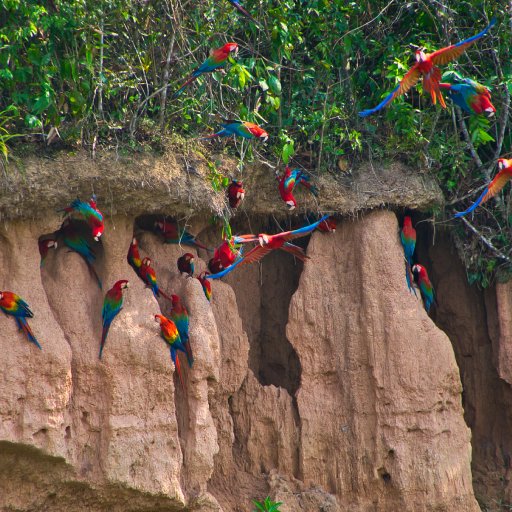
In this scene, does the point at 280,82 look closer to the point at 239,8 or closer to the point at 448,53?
the point at 239,8

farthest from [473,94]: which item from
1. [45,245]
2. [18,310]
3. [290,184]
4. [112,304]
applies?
[18,310]

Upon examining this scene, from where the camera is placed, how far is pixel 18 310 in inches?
239

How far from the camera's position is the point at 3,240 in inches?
245

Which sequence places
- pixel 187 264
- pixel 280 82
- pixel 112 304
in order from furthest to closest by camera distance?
1. pixel 280 82
2. pixel 187 264
3. pixel 112 304

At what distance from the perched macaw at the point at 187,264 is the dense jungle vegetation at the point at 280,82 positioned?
0.73 m

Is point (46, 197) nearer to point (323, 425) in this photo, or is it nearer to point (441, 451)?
point (323, 425)

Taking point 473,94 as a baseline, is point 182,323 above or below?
below

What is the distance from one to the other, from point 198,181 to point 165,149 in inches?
11.2

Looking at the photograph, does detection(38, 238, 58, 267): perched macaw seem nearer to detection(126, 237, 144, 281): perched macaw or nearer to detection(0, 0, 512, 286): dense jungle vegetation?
detection(126, 237, 144, 281): perched macaw

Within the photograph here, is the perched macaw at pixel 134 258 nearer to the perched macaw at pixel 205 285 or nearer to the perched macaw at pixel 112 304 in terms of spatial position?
the perched macaw at pixel 112 304

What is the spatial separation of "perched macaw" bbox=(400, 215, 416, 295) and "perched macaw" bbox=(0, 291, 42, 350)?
2577 mm

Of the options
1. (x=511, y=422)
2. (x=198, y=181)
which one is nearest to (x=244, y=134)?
(x=198, y=181)

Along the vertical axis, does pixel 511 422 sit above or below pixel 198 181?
below

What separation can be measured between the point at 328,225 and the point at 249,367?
3.82 ft
